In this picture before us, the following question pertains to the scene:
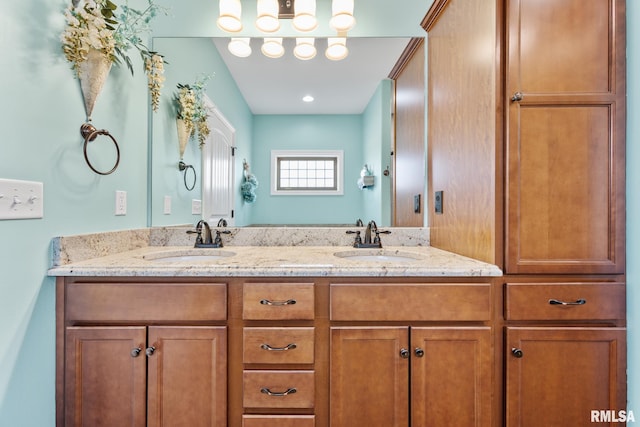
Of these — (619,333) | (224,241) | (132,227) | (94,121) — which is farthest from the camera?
(224,241)

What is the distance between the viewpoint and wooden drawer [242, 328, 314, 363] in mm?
1136

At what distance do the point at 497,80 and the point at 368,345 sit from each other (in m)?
1.09

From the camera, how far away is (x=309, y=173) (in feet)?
5.93

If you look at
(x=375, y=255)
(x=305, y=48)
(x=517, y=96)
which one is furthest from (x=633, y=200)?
(x=305, y=48)

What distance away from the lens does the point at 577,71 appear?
1153mm

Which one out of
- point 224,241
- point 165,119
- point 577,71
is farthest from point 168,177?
point 577,71

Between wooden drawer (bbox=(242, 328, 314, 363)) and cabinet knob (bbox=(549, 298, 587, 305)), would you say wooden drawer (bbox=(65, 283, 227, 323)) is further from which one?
cabinet knob (bbox=(549, 298, 587, 305))

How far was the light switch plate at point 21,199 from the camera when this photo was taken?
3.10 ft

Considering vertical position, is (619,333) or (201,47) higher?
(201,47)

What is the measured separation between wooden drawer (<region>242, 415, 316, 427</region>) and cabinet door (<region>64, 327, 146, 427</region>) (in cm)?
37

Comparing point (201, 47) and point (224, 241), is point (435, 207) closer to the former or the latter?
point (224, 241)

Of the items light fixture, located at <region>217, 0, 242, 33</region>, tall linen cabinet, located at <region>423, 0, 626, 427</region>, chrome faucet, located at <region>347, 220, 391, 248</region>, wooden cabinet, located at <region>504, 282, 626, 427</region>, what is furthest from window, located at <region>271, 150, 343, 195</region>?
wooden cabinet, located at <region>504, 282, 626, 427</region>

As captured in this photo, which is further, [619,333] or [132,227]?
[132,227]

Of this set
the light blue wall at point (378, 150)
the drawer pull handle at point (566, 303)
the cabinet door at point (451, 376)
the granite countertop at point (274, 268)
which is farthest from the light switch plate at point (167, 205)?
the drawer pull handle at point (566, 303)
